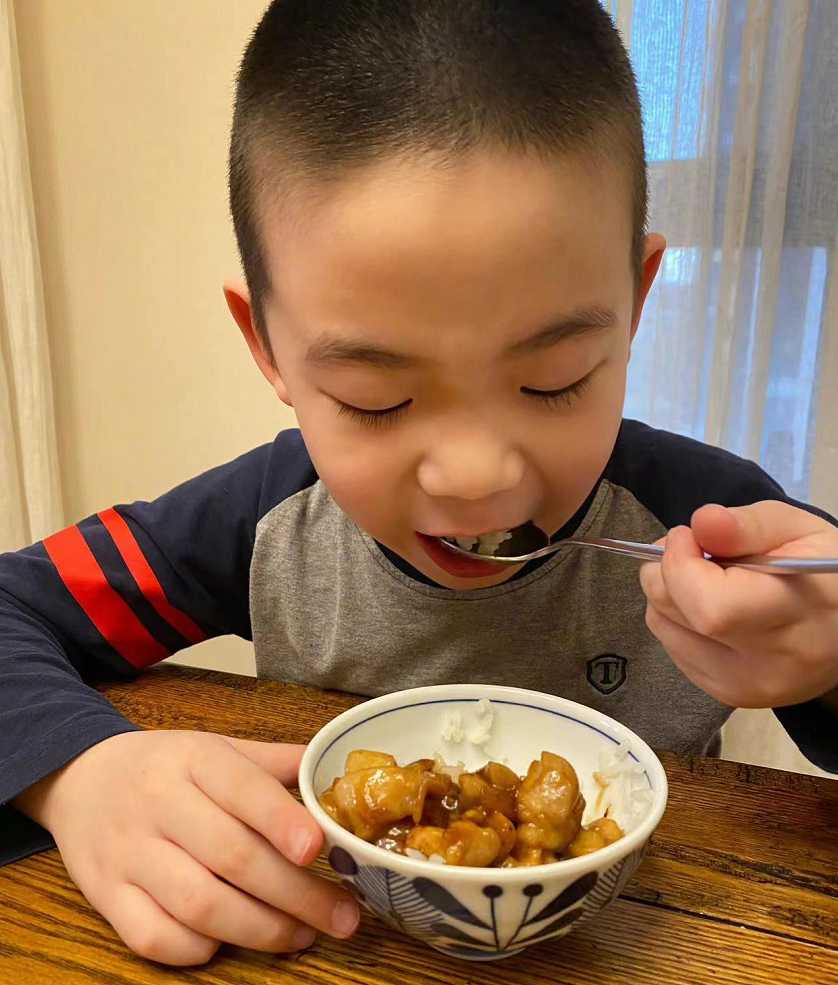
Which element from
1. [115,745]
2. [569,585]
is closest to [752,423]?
[569,585]

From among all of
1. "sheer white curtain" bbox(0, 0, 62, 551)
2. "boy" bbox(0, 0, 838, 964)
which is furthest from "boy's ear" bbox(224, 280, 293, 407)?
"sheer white curtain" bbox(0, 0, 62, 551)

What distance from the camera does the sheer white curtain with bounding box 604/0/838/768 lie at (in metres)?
1.48

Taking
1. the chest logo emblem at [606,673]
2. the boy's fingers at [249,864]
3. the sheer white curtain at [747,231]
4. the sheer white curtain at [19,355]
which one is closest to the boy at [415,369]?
the boy's fingers at [249,864]

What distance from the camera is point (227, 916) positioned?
498mm

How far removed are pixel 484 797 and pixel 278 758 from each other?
0.49 feet

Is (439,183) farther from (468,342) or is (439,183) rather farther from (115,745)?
(115,745)

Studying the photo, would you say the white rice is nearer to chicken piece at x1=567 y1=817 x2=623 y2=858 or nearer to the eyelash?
chicken piece at x1=567 y1=817 x2=623 y2=858

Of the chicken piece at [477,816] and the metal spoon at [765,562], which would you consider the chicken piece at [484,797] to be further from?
the metal spoon at [765,562]

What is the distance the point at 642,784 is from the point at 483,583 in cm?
42

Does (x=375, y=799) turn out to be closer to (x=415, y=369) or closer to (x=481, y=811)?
(x=481, y=811)

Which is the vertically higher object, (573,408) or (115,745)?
(573,408)

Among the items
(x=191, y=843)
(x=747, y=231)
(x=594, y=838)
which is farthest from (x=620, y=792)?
(x=747, y=231)

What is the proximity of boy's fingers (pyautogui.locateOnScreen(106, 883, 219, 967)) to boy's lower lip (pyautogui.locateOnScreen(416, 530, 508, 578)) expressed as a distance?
351mm

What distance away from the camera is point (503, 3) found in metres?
0.62
